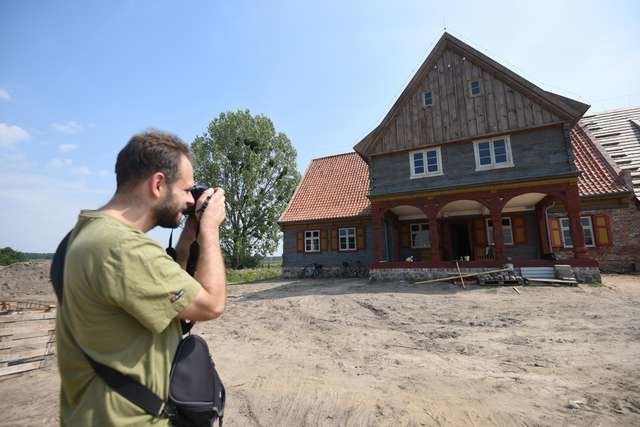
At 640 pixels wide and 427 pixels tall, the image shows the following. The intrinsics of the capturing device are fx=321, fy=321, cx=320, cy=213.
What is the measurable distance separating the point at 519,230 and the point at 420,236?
4682 mm

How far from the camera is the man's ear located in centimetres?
140

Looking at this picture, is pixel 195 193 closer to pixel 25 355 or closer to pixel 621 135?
pixel 25 355

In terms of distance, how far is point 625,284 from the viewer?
11578mm

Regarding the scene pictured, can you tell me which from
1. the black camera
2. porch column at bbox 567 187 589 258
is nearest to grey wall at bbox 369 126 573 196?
porch column at bbox 567 187 589 258

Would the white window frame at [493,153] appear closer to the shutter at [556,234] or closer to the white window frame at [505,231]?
the white window frame at [505,231]

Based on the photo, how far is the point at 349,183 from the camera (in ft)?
68.5

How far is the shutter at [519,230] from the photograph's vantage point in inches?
614

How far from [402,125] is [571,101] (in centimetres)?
681

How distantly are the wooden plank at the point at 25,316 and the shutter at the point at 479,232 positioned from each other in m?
16.8

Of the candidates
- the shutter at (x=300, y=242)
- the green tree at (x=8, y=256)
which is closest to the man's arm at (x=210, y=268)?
the shutter at (x=300, y=242)

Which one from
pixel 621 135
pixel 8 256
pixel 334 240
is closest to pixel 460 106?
pixel 334 240

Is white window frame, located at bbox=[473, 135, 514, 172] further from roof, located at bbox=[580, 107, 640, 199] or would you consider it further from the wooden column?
roof, located at bbox=[580, 107, 640, 199]

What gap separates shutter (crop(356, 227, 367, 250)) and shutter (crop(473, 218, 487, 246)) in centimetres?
572

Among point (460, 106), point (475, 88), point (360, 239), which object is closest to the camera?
point (475, 88)
